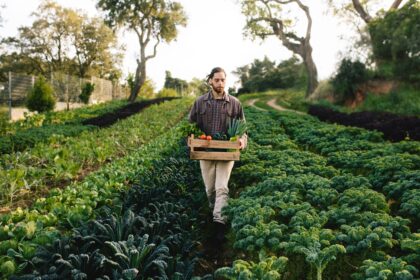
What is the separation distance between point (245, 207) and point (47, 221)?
7.44 ft

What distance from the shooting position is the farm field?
10.7 ft

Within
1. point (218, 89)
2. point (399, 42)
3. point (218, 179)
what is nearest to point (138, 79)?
point (399, 42)

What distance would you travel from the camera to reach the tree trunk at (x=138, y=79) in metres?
36.0

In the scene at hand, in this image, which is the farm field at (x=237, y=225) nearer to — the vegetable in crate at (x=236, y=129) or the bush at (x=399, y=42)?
the vegetable in crate at (x=236, y=129)

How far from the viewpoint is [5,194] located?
5855 mm

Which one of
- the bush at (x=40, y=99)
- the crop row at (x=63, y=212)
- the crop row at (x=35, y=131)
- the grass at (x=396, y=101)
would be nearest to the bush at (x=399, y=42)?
the grass at (x=396, y=101)

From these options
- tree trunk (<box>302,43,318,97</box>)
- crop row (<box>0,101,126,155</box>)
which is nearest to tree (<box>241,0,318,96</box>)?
tree trunk (<box>302,43,318,97</box>)

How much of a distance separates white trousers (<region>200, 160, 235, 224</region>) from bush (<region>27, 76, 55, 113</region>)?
18038 millimetres

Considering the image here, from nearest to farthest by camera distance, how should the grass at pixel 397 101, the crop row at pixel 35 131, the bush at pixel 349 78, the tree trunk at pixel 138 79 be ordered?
the crop row at pixel 35 131
the grass at pixel 397 101
the bush at pixel 349 78
the tree trunk at pixel 138 79

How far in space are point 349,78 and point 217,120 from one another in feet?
81.0

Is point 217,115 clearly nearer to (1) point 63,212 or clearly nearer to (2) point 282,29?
(1) point 63,212

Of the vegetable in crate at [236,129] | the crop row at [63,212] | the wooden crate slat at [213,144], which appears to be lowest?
the crop row at [63,212]

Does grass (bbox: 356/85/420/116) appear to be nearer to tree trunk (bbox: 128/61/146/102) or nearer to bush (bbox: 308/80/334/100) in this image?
bush (bbox: 308/80/334/100)

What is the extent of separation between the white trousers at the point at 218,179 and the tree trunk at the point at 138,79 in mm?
31558
